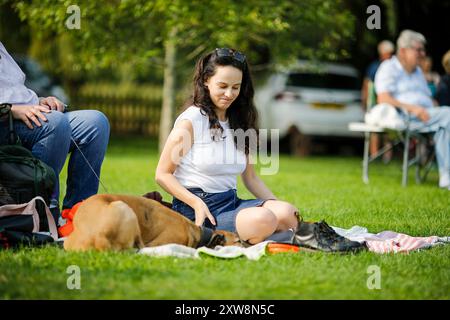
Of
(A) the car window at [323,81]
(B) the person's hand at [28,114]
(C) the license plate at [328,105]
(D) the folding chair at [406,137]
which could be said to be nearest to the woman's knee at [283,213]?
(B) the person's hand at [28,114]

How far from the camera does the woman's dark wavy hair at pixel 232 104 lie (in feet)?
17.3

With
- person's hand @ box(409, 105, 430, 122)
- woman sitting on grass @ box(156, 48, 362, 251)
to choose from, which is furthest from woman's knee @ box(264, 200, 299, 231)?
person's hand @ box(409, 105, 430, 122)

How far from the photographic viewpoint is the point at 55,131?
18.3 ft

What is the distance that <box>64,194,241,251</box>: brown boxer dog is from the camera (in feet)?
14.7

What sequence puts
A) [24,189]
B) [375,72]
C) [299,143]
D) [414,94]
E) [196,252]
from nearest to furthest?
[196,252], [24,189], [414,94], [375,72], [299,143]

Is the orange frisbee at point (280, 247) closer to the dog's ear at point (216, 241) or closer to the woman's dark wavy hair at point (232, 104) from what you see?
the dog's ear at point (216, 241)

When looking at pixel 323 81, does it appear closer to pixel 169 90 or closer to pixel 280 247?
pixel 169 90

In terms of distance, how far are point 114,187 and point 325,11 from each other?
5.70 m

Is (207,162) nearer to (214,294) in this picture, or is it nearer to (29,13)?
(214,294)

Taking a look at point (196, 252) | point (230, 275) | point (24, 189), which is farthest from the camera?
point (24, 189)

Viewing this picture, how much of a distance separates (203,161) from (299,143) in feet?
36.2

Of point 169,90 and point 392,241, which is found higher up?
point 169,90

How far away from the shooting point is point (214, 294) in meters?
3.83

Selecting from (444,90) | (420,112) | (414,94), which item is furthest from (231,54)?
(444,90)
